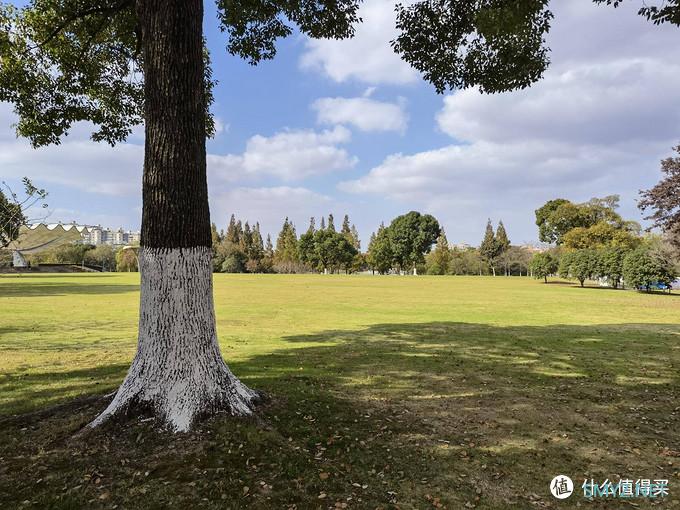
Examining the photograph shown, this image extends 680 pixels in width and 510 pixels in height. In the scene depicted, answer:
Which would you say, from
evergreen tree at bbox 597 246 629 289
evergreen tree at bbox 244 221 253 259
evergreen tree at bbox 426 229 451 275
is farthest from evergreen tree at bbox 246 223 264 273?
evergreen tree at bbox 597 246 629 289

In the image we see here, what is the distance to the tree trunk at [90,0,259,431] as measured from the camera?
5023mm

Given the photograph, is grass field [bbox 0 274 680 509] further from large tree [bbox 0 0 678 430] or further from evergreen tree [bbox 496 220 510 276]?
evergreen tree [bbox 496 220 510 276]

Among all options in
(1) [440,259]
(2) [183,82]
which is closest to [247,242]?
(1) [440,259]

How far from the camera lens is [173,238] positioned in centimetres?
505

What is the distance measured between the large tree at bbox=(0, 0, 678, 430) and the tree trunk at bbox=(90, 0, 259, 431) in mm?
13

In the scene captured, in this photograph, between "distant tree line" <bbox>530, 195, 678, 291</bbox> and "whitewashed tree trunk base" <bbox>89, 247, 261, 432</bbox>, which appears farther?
"distant tree line" <bbox>530, 195, 678, 291</bbox>

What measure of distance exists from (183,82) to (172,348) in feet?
11.4

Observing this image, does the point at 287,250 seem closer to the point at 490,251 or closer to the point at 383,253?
the point at 383,253

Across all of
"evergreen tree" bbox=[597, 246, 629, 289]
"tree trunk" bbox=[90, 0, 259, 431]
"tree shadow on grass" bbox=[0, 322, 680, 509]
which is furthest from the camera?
"evergreen tree" bbox=[597, 246, 629, 289]

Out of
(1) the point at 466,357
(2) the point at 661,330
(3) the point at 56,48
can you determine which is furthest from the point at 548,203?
(3) the point at 56,48
